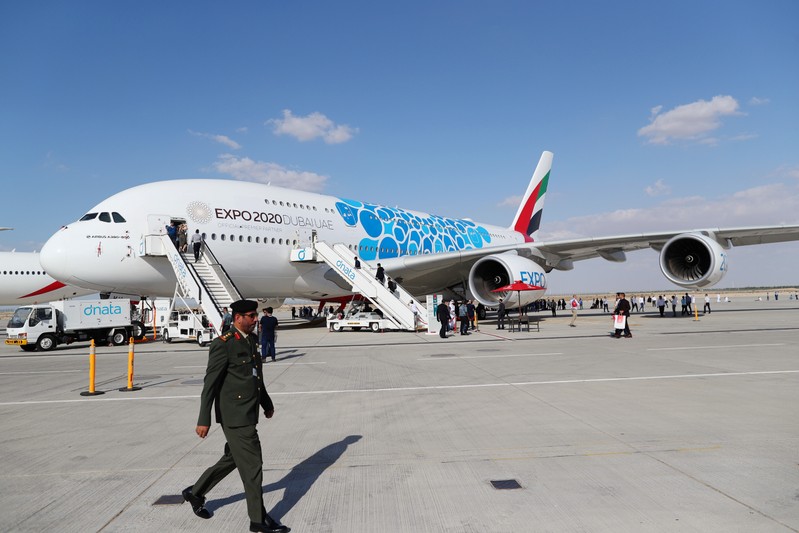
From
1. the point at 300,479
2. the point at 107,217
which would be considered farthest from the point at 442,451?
the point at 107,217

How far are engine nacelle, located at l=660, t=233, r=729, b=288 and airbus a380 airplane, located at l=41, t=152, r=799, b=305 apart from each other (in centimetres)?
4

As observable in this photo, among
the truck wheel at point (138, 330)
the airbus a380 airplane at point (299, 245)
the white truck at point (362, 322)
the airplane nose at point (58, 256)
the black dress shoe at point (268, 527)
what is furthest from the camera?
the white truck at point (362, 322)

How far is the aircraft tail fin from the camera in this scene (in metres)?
32.8

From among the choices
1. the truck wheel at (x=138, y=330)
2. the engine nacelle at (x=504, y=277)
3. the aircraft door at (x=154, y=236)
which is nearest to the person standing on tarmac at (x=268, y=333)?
the aircraft door at (x=154, y=236)

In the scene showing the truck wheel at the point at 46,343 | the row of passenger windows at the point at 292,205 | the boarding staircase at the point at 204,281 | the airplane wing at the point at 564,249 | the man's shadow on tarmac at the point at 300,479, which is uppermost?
the row of passenger windows at the point at 292,205

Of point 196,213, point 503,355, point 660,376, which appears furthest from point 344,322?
point 660,376

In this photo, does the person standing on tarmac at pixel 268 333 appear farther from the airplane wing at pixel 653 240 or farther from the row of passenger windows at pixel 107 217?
the airplane wing at pixel 653 240

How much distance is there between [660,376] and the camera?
8008 mm

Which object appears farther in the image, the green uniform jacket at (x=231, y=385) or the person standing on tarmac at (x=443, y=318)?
the person standing on tarmac at (x=443, y=318)

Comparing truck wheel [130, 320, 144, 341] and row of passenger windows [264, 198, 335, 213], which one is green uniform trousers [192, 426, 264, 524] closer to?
row of passenger windows [264, 198, 335, 213]

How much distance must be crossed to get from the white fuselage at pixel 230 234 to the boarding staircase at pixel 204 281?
1.67 feet

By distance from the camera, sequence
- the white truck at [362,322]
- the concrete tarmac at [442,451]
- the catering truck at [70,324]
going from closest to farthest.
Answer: the concrete tarmac at [442,451] < the catering truck at [70,324] < the white truck at [362,322]

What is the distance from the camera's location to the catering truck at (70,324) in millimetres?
15875

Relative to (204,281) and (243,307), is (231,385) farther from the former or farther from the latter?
(204,281)
